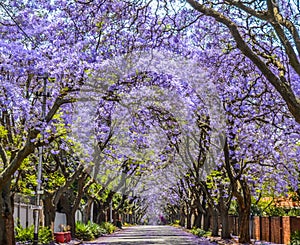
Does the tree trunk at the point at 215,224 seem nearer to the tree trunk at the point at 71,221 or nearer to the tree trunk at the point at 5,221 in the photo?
the tree trunk at the point at 71,221

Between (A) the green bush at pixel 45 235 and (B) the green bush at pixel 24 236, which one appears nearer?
(A) the green bush at pixel 45 235

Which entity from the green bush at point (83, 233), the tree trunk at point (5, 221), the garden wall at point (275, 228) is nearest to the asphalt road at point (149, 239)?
the green bush at point (83, 233)

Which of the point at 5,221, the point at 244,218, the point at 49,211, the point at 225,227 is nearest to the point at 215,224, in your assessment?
the point at 225,227

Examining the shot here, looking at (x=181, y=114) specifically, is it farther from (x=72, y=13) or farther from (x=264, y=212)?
(x=264, y=212)

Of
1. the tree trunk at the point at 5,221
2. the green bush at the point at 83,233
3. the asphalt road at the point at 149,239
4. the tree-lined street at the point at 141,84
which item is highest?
the tree-lined street at the point at 141,84

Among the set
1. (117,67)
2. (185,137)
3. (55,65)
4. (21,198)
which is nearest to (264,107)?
(117,67)

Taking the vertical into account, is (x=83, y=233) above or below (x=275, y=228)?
below

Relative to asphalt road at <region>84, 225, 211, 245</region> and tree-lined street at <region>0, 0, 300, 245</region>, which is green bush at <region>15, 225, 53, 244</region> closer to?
tree-lined street at <region>0, 0, 300, 245</region>

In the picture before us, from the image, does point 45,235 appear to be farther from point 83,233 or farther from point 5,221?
point 83,233

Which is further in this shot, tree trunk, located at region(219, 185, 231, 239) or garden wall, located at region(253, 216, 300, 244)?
tree trunk, located at region(219, 185, 231, 239)

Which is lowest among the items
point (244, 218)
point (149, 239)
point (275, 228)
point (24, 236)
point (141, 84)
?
point (149, 239)

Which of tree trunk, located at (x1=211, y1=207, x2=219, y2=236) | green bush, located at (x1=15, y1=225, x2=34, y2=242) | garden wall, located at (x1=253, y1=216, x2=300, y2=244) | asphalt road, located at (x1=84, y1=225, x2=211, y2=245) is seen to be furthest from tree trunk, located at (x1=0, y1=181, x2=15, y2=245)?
tree trunk, located at (x1=211, y1=207, x2=219, y2=236)

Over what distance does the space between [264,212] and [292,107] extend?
34741 millimetres

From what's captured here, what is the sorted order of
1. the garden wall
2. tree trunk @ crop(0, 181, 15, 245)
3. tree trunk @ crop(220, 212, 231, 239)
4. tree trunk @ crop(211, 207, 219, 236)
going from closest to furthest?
tree trunk @ crop(0, 181, 15, 245)
the garden wall
tree trunk @ crop(220, 212, 231, 239)
tree trunk @ crop(211, 207, 219, 236)
